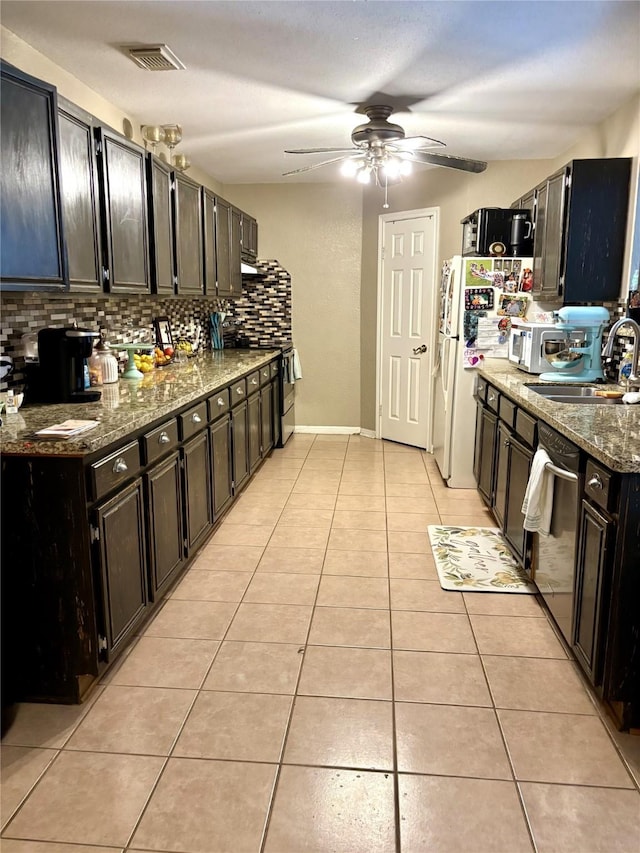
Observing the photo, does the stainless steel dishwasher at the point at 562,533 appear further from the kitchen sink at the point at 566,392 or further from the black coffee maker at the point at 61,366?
the black coffee maker at the point at 61,366

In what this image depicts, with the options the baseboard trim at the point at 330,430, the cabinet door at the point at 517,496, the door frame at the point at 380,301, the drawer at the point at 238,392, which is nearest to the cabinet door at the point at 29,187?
the drawer at the point at 238,392

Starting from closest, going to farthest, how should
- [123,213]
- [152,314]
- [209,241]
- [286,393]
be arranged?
[123,213] → [152,314] → [209,241] → [286,393]

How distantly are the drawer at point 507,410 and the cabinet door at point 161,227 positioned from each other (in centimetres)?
207

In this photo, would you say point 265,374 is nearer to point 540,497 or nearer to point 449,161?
point 449,161

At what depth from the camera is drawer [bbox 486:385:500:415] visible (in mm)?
3699

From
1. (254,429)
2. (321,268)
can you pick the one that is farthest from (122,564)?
(321,268)

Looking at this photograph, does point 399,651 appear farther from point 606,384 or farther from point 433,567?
point 606,384

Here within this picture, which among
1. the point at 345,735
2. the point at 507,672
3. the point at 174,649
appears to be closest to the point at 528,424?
the point at 507,672

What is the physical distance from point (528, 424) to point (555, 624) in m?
0.91

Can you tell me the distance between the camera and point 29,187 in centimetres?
223

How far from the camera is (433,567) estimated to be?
10.6ft

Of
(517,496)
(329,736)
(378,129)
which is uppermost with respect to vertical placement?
(378,129)

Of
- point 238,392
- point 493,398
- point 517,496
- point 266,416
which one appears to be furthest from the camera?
point 266,416

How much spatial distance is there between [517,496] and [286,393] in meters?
3.00
